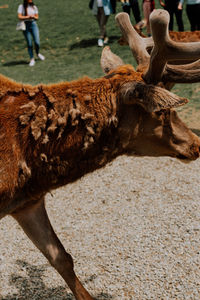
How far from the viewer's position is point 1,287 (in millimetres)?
3760

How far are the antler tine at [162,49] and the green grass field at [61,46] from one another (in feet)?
15.7

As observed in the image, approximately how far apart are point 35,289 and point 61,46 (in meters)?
12.1

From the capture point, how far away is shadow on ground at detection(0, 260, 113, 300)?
3.57 metres

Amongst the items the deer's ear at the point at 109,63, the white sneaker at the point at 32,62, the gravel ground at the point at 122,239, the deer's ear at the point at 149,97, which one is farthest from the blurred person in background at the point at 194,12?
the deer's ear at the point at 149,97

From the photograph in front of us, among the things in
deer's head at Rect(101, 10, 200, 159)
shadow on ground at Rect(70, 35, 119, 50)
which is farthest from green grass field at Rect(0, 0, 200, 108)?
deer's head at Rect(101, 10, 200, 159)

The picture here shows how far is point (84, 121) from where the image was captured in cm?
275

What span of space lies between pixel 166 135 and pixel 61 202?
2381 mm

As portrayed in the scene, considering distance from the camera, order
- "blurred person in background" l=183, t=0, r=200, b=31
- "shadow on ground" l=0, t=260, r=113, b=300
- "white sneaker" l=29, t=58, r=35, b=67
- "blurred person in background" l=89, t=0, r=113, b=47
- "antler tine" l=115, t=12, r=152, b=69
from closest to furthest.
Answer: "antler tine" l=115, t=12, r=152, b=69
"shadow on ground" l=0, t=260, r=113, b=300
"blurred person in background" l=183, t=0, r=200, b=31
"white sneaker" l=29, t=58, r=35, b=67
"blurred person in background" l=89, t=0, r=113, b=47

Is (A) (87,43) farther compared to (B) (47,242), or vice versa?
(A) (87,43)

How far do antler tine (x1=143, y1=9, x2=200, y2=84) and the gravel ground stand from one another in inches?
33.6

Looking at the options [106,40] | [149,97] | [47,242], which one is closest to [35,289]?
[47,242]

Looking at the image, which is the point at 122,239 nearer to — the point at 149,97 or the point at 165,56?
the point at 149,97

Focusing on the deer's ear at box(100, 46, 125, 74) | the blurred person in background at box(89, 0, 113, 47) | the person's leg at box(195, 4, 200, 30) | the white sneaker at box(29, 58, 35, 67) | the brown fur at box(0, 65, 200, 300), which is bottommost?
the white sneaker at box(29, 58, 35, 67)

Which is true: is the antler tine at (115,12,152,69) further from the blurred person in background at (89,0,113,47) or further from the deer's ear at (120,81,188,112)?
the blurred person in background at (89,0,113,47)
